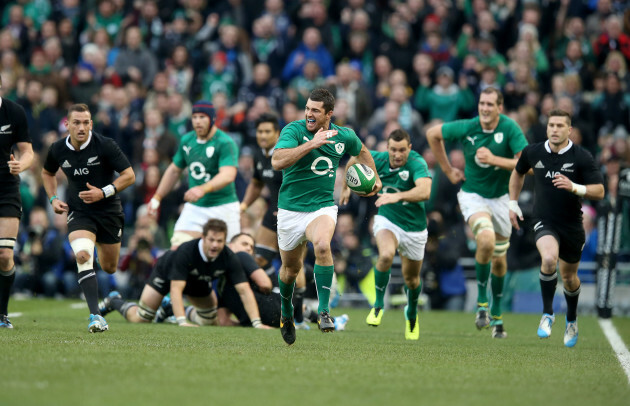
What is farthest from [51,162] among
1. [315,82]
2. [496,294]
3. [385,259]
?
[315,82]

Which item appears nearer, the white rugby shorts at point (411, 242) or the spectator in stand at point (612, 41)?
the white rugby shorts at point (411, 242)

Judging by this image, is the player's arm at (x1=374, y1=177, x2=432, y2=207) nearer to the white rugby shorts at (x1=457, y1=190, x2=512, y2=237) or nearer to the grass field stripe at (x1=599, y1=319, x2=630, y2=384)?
the white rugby shorts at (x1=457, y1=190, x2=512, y2=237)

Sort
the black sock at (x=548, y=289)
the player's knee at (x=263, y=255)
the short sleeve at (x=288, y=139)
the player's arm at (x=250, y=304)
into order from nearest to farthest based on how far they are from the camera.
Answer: the short sleeve at (x=288, y=139), the black sock at (x=548, y=289), the player's arm at (x=250, y=304), the player's knee at (x=263, y=255)

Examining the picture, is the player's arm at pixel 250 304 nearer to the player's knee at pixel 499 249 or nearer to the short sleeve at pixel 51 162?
the short sleeve at pixel 51 162

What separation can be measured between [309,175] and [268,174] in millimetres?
4012

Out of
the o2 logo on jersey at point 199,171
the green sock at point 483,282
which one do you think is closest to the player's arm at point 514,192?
the green sock at point 483,282

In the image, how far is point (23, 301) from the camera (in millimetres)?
17125

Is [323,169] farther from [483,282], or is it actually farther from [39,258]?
[39,258]

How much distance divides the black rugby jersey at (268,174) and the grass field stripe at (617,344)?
15.2 ft

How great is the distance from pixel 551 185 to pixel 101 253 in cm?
509

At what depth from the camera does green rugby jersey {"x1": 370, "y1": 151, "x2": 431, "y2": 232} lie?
11.8 meters

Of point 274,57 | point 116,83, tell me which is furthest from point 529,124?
point 116,83

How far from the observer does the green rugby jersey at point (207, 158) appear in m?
13.0

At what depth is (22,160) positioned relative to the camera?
34.0 feet
